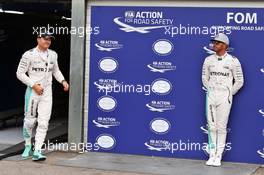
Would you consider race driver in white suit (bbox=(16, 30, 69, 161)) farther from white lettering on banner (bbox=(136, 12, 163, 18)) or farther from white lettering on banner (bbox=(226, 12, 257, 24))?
white lettering on banner (bbox=(226, 12, 257, 24))

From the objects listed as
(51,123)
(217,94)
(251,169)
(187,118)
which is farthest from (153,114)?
(51,123)

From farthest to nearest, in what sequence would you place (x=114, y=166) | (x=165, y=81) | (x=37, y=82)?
(x=165, y=81)
(x=37, y=82)
(x=114, y=166)

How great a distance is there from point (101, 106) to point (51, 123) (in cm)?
363

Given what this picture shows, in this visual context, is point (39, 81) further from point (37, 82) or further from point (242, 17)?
point (242, 17)

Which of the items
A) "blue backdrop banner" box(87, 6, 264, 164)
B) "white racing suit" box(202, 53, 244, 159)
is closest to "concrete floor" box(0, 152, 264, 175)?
"blue backdrop banner" box(87, 6, 264, 164)

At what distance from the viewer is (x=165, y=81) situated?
8.49 meters

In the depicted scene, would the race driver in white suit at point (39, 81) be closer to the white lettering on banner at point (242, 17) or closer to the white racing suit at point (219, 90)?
the white racing suit at point (219, 90)

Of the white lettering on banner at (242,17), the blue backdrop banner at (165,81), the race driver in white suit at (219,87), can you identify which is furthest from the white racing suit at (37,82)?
the white lettering on banner at (242,17)

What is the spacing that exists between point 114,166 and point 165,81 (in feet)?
4.92

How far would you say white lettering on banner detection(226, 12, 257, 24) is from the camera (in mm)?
8047

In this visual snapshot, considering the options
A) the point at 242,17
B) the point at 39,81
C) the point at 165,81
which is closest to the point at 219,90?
the point at 165,81

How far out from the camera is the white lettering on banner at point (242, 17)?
8047mm

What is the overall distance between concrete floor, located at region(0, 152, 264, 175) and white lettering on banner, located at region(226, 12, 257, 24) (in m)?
2.02

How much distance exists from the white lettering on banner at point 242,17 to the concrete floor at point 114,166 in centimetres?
202
